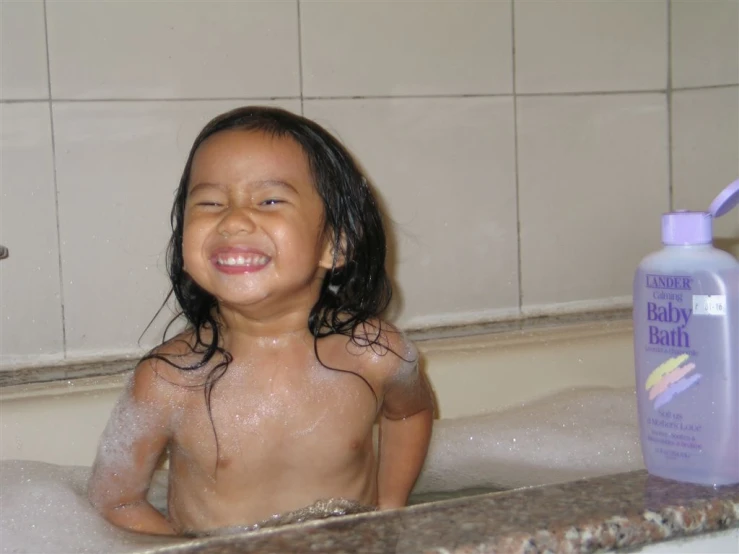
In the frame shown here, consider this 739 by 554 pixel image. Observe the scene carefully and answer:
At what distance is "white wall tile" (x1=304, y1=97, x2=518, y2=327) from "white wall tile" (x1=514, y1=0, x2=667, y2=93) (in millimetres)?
101

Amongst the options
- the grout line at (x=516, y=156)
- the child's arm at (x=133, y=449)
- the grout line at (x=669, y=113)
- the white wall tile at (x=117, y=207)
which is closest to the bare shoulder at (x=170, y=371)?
the child's arm at (x=133, y=449)

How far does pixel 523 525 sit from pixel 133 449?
0.64 m

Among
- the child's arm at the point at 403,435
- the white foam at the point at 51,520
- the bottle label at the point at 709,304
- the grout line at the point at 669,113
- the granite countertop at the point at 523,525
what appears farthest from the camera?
the grout line at the point at 669,113

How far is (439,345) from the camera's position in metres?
1.52

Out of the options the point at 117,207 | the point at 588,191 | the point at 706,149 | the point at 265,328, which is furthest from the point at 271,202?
the point at 706,149

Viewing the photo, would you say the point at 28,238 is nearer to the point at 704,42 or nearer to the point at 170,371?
the point at 170,371

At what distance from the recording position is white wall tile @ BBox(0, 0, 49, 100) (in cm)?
135

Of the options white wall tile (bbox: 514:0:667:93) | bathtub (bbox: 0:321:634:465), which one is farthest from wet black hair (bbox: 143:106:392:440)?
white wall tile (bbox: 514:0:667:93)

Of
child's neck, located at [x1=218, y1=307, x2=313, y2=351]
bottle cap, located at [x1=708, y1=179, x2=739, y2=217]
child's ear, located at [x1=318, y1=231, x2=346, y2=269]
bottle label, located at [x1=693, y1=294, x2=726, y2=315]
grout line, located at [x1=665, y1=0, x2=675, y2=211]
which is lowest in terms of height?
child's neck, located at [x1=218, y1=307, x2=313, y2=351]

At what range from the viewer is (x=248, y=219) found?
102 centimetres

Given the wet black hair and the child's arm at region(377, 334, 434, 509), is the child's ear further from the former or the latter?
the child's arm at region(377, 334, 434, 509)

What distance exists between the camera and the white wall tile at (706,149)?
1.73m

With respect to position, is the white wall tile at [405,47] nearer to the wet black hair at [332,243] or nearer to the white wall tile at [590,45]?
the white wall tile at [590,45]

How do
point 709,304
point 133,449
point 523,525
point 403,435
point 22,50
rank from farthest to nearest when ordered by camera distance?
point 22,50 → point 403,435 → point 133,449 → point 709,304 → point 523,525
